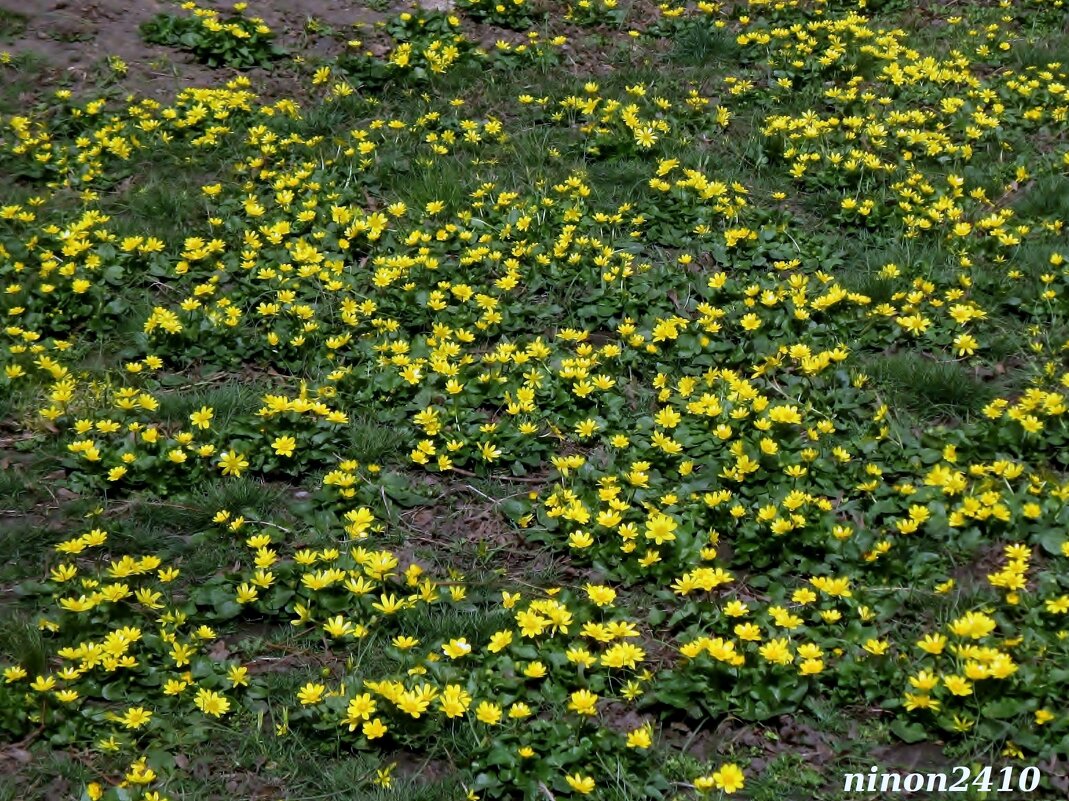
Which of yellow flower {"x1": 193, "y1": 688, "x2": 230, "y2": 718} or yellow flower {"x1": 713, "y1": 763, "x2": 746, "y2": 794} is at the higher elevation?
yellow flower {"x1": 713, "y1": 763, "x2": 746, "y2": 794}

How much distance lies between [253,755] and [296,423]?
1.35 m

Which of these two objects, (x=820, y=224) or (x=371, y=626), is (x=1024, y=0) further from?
(x=371, y=626)

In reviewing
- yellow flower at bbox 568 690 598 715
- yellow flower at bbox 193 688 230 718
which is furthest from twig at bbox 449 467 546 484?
yellow flower at bbox 193 688 230 718

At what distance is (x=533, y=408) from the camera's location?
3881mm

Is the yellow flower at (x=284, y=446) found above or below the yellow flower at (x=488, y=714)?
above

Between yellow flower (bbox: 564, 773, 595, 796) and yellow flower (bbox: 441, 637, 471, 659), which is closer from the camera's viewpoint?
yellow flower (bbox: 564, 773, 595, 796)

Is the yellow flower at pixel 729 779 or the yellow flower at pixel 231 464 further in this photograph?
the yellow flower at pixel 231 464

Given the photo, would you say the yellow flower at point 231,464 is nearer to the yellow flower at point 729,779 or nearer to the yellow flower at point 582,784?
the yellow flower at point 582,784

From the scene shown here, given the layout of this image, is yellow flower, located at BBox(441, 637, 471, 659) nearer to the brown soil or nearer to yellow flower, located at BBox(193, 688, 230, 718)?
yellow flower, located at BBox(193, 688, 230, 718)

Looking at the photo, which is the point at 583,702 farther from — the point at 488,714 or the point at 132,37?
the point at 132,37

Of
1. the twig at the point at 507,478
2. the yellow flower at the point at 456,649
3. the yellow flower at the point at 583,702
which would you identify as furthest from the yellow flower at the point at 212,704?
the twig at the point at 507,478

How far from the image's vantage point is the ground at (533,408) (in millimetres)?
2824

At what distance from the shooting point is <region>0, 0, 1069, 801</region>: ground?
9.27 ft

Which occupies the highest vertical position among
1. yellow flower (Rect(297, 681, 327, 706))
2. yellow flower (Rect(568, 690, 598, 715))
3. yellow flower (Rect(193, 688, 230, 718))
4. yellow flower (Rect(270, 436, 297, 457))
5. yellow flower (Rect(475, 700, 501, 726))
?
yellow flower (Rect(568, 690, 598, 715))
